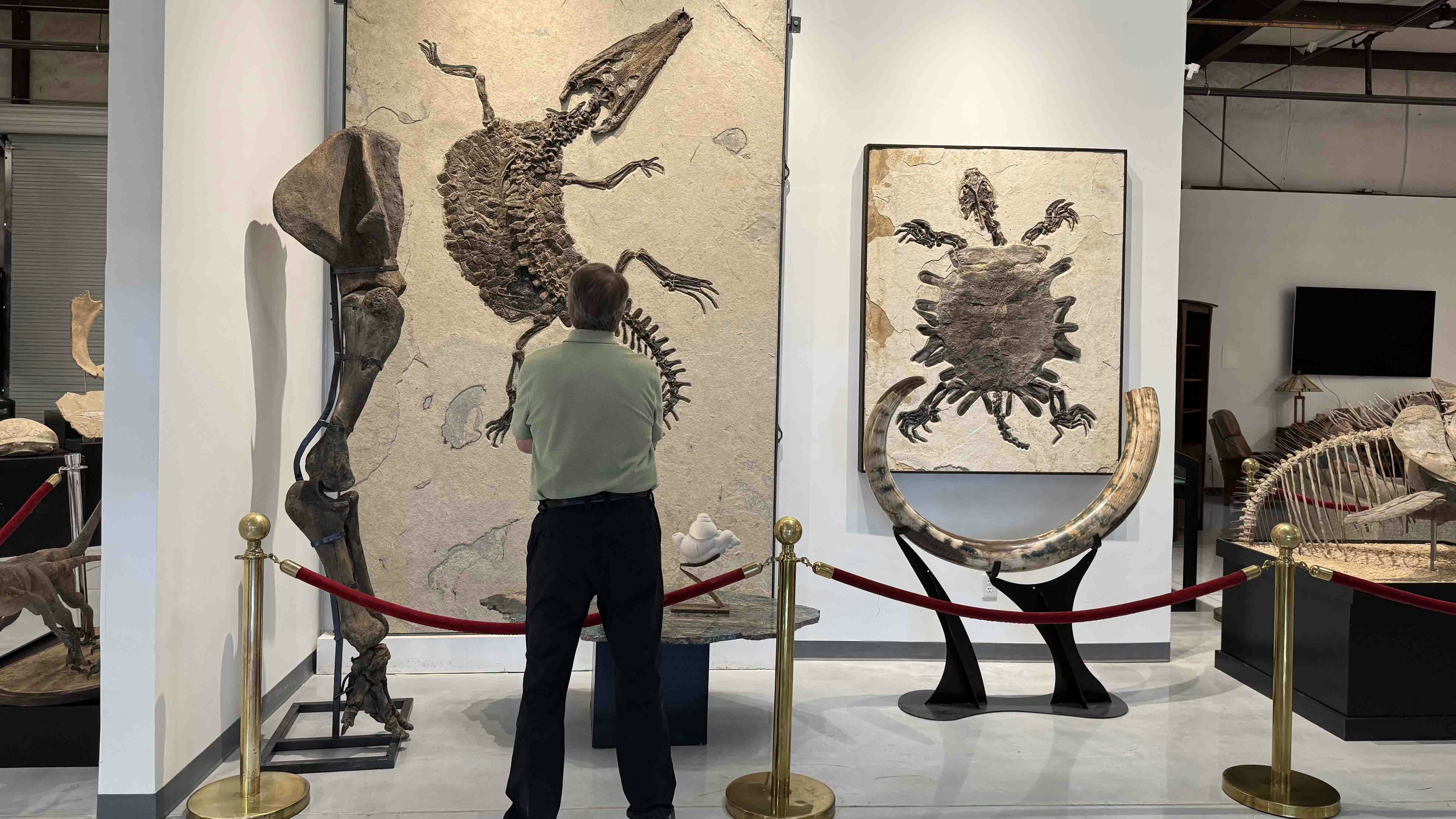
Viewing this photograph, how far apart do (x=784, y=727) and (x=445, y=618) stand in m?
1.15

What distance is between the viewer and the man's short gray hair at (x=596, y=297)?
2932mm

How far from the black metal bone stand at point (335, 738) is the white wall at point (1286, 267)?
417 inches

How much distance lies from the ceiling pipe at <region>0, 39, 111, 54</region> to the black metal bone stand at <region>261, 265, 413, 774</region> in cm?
733

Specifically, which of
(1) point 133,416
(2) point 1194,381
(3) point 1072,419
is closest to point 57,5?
(1) point 133,416

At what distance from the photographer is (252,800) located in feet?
10.6

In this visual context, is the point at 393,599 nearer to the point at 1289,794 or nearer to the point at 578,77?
the point at 578,77

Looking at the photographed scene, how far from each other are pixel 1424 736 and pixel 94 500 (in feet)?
27.2

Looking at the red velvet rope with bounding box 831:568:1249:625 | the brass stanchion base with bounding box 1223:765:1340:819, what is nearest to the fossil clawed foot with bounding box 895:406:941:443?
the red velvet rope with bounding box 831:568:1249:625

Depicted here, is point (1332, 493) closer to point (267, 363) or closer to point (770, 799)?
point (770, 799)

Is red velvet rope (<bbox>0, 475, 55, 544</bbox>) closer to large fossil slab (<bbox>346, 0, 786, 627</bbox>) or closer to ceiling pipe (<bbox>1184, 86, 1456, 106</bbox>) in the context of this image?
large fossil slab (<bbox>346, 0, 786, 627</bbox>)

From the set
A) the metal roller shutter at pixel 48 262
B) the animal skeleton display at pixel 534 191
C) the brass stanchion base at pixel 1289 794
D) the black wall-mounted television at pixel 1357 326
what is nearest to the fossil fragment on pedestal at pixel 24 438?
the metal roller shutter at pixel 48 262

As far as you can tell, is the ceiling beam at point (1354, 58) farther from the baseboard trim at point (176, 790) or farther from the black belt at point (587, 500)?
the baseboard trim at point (176, 790)

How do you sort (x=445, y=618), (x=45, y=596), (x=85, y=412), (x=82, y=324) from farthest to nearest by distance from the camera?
(x=82, y=324) < (x=85, y=412) < (x=45, y=596) < (x=445, y=618)

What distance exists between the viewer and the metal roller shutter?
977 centimetres
